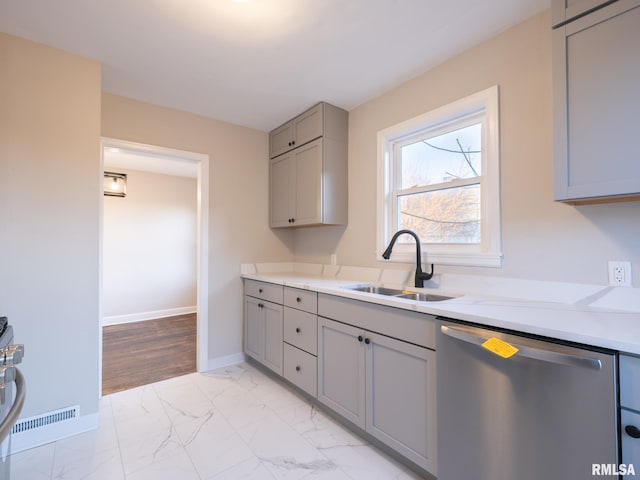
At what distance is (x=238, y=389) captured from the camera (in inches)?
97.6

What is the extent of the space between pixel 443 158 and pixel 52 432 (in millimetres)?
3071

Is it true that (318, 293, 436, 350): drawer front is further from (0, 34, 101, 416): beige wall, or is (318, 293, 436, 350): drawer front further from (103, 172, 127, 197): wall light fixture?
(103, 172, 127, 197): wall light fixture

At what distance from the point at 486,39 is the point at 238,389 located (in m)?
3.01

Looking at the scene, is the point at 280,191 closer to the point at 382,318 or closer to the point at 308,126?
the point at 308,126

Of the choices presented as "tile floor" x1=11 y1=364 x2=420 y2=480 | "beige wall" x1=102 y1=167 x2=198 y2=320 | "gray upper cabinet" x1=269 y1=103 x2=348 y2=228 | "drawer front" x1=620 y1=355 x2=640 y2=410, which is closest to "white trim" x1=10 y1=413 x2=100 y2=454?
"tile floor" x1=11 y1=364 x2=420 y2=480

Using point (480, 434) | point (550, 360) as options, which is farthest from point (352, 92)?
point (480, 434)

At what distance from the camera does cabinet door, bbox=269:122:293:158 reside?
2990 mm

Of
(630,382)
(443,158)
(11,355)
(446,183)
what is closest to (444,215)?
(446,183)

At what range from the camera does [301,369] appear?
226 centimetres

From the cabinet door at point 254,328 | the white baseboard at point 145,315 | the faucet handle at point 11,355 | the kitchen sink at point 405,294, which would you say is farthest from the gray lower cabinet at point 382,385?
the white baseboard at point 145,315

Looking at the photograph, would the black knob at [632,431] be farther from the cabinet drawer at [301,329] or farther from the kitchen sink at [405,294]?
the cabinet drawer at [301,329]

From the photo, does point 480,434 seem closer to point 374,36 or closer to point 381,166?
point 381,166

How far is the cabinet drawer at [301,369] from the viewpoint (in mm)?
2125

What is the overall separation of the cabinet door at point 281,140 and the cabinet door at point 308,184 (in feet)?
0.55
